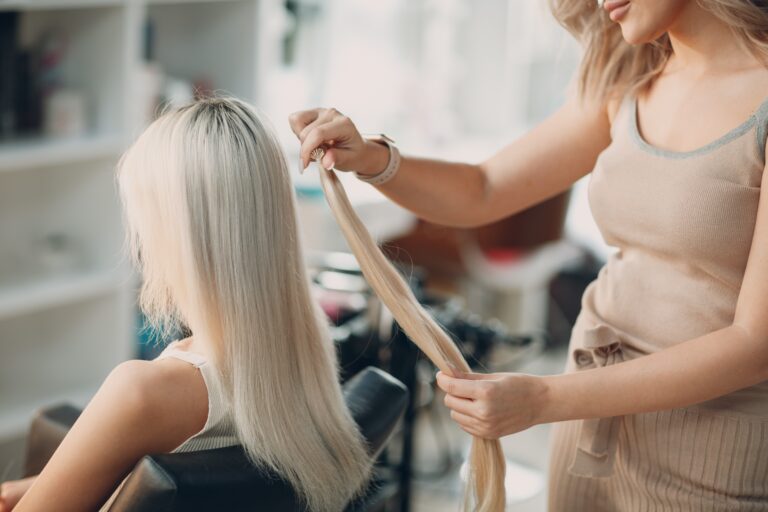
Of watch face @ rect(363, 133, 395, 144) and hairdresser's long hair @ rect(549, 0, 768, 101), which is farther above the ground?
hairdresser's long hair @ rect(549, 0, 768, 101)

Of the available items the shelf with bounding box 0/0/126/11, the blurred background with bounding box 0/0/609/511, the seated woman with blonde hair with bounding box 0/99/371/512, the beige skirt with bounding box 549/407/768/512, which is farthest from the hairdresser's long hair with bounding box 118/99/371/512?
the shelf with bounding box 0/0/126/11

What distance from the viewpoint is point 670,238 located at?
3.96 feet

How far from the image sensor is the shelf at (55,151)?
2.33 meters

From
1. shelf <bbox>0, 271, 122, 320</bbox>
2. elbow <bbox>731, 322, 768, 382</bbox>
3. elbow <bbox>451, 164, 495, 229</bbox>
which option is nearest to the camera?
elbow <bbox>731, 322, 768, 382</bbox>

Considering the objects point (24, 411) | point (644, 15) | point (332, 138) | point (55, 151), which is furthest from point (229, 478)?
point (24, 411)

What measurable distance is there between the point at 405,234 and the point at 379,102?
68cm

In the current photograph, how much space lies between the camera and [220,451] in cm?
120

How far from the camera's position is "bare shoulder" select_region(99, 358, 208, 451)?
119cm

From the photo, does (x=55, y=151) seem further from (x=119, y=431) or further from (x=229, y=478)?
(x=229, y=478)

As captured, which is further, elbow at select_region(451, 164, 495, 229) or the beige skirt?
elbow at select_region(451, 164, 495, 229)

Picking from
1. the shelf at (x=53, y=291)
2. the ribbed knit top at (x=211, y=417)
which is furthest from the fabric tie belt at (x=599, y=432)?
the shelf at (x=53, y=291)

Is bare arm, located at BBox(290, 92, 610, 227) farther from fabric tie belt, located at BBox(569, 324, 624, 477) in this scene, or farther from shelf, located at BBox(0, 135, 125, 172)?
shelf, located at BBox(0, 135, 125, 172)

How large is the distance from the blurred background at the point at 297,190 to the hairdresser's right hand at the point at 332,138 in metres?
0.37

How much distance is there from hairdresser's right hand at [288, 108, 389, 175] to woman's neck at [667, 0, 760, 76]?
431 mm
